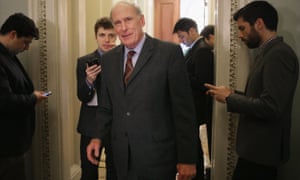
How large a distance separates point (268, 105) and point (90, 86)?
3.69 feet

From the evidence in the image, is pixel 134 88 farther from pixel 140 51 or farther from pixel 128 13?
pixel 128 13

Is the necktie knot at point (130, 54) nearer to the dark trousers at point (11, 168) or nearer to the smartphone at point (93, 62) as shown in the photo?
the smartphone at point (93, 62)

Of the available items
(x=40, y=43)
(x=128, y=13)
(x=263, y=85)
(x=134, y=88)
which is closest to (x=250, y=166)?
(x=263, y=85)

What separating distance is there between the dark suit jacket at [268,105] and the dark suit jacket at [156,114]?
0.26 meters

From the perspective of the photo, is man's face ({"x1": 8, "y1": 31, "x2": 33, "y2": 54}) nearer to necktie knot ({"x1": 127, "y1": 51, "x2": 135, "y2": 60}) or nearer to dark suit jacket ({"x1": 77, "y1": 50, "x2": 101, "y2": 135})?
dark suit jacket ({"x1": 77, "y1": 50, "x2": 101, "y2": 135})

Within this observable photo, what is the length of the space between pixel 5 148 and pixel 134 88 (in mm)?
821

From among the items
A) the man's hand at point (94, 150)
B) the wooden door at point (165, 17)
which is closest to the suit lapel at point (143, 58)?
the man's hand at point (94, 150)

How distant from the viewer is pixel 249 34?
65.5 inches

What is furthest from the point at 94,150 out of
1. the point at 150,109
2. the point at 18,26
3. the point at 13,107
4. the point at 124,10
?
the point at 18,26

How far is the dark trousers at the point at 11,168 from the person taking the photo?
180 centimetres

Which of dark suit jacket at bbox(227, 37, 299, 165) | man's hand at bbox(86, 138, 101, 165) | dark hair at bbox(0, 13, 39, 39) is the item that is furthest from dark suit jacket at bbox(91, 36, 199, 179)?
dark hair at bbox(0, 13, 39, 39)

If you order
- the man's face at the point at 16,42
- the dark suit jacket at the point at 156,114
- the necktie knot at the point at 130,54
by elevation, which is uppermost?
the man's face at the point at 16,42

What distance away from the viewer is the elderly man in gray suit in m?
1.56

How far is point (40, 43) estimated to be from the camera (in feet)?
7.32
